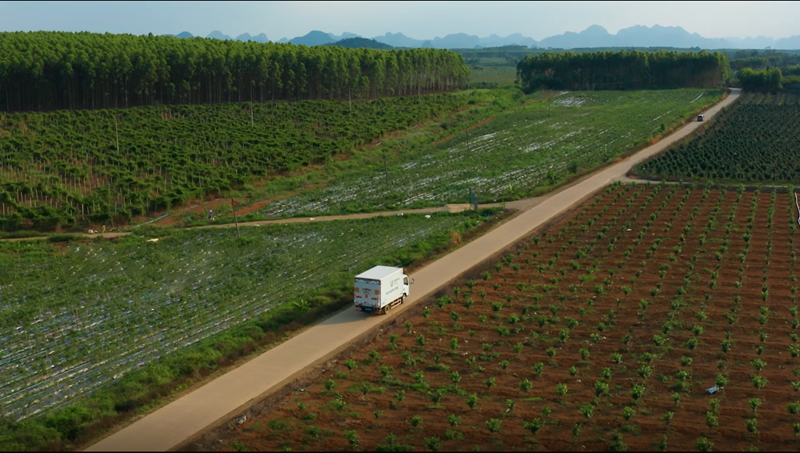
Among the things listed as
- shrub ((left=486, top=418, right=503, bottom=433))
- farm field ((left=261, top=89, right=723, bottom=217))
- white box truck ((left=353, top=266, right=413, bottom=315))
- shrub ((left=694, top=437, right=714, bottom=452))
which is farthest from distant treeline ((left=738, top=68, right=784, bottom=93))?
shrub ((left=486, top=418, right=503, bottom=433))

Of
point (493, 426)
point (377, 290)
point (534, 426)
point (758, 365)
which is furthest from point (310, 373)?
point (758, 365)

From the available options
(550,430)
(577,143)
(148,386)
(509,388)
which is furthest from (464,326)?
(577,143)

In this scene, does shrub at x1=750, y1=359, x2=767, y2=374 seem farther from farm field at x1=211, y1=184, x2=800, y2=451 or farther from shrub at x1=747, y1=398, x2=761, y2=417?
shrub at x1=747, y1=398, x2=761, y2=417

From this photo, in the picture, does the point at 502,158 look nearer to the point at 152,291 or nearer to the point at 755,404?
the point at 152,291

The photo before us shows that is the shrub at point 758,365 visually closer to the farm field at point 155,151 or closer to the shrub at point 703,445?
the shrub at point 703,445

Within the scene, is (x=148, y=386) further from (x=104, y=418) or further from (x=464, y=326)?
(x=464, y=326)

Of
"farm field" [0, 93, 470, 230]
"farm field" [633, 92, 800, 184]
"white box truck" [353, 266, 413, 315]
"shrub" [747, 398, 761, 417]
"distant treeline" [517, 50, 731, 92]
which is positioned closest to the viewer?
"shrub" [747, 398, 761, 417]
